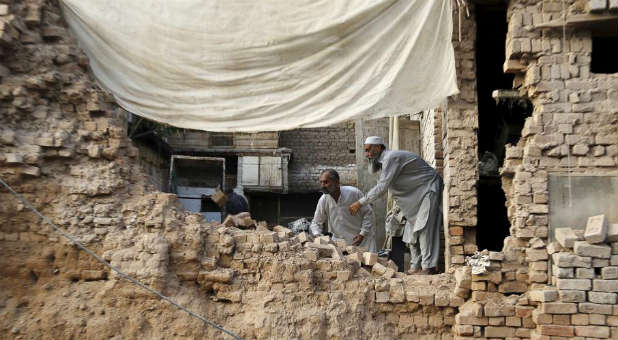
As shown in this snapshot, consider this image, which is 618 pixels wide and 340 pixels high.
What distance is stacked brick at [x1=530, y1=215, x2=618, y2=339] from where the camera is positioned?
584cm

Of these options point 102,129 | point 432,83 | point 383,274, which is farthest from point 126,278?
point 432,83

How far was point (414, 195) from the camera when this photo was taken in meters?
7.75

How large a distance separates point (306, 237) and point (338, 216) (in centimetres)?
161

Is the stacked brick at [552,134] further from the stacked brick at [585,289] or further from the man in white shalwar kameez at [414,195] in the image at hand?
the man in white shalwar kameez at [414,195]

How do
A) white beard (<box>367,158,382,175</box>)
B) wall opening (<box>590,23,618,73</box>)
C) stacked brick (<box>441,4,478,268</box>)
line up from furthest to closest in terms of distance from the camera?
wall opening (<box>590,23,618,73</box>) → white beard (<box>367,158,382,175</box>) → stacked brick (<box>441,4,478,268</box>)

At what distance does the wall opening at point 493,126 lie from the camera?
30.1ft

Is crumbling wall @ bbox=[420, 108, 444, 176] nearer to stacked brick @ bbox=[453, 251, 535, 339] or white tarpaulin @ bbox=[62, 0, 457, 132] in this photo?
white tarpaulin @ bbox=[62, 0, 457, 132]

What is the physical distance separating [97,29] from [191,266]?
2.68 metres

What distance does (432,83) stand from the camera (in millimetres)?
6855

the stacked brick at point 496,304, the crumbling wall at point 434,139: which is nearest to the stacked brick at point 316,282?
the stacked brick at point 496,304

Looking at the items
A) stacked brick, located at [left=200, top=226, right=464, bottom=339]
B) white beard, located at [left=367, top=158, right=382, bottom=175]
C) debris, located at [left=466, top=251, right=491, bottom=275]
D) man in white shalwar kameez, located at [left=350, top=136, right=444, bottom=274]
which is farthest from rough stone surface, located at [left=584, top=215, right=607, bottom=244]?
white beard, located at [left=367, top=158, right=382, bottom=175]

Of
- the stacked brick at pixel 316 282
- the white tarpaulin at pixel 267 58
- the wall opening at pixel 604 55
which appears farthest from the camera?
the wall opening at pixel 604 55

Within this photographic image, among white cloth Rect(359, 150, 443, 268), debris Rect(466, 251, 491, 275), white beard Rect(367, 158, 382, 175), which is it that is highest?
white beard Rect(367, 158, 382, 175)

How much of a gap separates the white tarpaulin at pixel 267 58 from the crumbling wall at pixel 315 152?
819 centimetres
